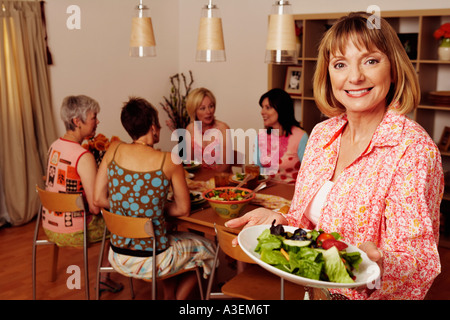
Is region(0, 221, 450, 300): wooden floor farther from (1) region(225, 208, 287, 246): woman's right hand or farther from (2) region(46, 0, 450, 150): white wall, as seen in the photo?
(1) region(225, 208, 287, 246): woman's right hand

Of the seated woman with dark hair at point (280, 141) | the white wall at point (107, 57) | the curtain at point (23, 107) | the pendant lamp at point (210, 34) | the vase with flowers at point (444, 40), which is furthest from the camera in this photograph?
the white wall at point (107, 57)

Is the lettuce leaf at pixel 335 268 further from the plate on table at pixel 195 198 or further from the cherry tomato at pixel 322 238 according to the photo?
the plate on table at pixel 195 198

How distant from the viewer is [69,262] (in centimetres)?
372

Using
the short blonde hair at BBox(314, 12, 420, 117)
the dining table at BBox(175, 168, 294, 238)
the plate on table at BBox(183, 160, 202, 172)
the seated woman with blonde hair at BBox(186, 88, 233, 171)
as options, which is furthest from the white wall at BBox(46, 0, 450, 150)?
the short blonde hair at BBox(314, 12, 420, 117)

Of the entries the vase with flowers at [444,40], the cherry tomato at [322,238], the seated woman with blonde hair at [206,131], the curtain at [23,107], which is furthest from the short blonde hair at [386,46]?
the curtain at [23,107]

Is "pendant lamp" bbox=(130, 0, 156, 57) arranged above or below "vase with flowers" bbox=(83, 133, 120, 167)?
above

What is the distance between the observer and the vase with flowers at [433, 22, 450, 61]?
381 centimetres

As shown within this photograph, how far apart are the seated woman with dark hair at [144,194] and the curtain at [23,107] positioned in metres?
2.10

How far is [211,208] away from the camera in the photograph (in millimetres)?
2719

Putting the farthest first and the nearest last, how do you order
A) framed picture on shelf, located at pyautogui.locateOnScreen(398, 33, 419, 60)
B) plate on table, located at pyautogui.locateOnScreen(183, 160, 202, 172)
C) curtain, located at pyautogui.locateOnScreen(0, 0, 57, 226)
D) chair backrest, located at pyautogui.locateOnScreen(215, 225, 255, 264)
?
curtain, located at pyautogui.locateOnScreen(0, 0, 57, 226) → framed picture on shelf, located at pyautogui.locateOnScreen(398, 33, 419, 60) → plate on table, located at pyautogui.locateOnScreen(183, 160, 202, 172) → chair backrest, located at pyautogui.locateOnScreen(215, 225, 255, 264)

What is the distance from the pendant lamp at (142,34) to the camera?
9.55 feet

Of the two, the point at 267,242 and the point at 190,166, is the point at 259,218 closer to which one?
the point at 267,242
